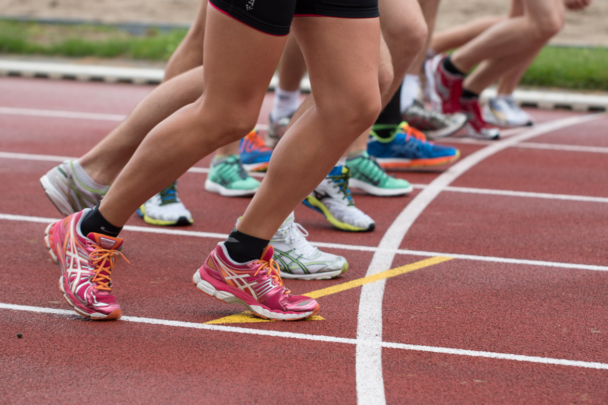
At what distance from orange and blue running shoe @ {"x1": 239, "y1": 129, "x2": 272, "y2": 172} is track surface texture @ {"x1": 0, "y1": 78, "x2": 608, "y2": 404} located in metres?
0.48

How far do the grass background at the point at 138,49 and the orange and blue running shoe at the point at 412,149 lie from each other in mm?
5664

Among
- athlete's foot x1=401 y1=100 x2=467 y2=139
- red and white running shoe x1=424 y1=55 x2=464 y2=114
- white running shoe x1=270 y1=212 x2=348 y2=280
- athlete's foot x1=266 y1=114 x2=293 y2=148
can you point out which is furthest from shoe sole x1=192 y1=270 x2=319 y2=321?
red and white running shoe x1=424 y1=55 x2=464 y2=114

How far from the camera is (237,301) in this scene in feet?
8.30

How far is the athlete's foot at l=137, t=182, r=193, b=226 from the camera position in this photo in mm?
3723

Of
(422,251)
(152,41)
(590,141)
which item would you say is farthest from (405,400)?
(152,41)

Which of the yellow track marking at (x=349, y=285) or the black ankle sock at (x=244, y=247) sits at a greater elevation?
the black ankle sock at (x=244, y=247)

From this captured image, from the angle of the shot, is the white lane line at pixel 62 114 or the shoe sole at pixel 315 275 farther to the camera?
the white lane line at pixel 62 114

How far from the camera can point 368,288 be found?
292 cm

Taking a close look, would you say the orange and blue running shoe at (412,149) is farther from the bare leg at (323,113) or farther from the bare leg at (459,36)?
the bare leg at (459,36)

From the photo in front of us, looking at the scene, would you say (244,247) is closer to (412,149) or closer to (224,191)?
(224,191)

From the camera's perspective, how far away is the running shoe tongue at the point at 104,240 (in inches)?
95.7

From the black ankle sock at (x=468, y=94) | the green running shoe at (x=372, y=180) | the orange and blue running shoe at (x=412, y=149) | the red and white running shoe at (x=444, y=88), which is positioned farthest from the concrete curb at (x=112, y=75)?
the green running shoe at (x=372, y=180)

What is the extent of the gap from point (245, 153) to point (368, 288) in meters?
2.32

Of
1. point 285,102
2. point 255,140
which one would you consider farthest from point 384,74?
point 285,102
